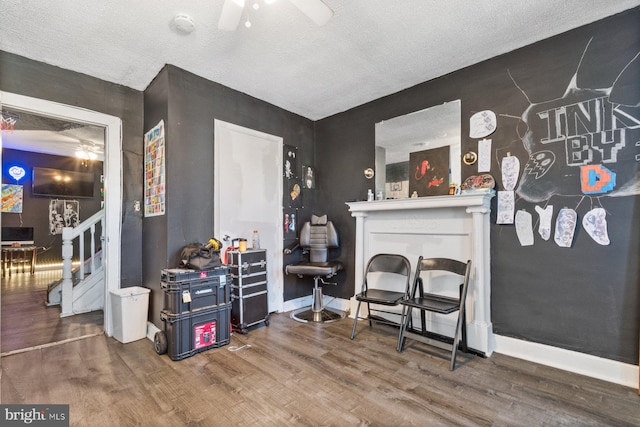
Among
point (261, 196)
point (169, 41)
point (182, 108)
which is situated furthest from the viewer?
point (261, 196)

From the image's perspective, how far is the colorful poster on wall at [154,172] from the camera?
3.03m

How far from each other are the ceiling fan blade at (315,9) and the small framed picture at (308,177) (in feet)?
8.26

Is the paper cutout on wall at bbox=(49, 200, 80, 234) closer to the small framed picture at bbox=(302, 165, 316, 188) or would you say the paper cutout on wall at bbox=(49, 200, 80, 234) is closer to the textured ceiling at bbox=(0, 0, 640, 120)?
the textured ceiling at bbox=(0, 0, 640, 120)

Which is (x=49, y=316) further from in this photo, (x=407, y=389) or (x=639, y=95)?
(x=639, y=95)

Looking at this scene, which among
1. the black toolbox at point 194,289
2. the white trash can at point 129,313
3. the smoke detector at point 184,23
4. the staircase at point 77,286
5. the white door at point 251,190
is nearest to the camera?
the smoke detector at point 184,23

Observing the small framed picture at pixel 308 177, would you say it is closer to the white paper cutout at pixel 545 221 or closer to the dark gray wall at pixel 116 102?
the dark gray wall at pixel 116 102

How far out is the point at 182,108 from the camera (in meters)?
3.04

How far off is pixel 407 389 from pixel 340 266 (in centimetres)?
180

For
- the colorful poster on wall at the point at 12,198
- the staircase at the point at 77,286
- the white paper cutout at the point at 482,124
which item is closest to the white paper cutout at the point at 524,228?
the white paper cutout at the point at 482,124

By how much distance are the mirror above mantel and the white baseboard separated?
5.15 ft

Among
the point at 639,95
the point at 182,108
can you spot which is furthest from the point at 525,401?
the point at 182,108

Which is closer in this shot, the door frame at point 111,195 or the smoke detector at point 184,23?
the smoke detector at point 184,23

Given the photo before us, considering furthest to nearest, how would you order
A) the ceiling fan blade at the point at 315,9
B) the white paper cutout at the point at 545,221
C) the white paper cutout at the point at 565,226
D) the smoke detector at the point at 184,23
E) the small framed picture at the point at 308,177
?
1. the small framed picture at the point at 308,177
2. the white paper cutout at the point at 545,221
3. the white paper cutout at the point at 565,226
4. the smoke detector at the point at 184,23
5. the ceiling fan blade at the point at 315,9

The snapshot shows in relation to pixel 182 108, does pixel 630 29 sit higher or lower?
higher
